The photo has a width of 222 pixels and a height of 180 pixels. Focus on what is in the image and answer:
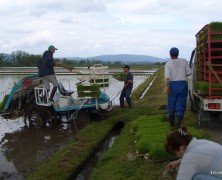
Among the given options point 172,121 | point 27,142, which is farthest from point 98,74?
point 172,121

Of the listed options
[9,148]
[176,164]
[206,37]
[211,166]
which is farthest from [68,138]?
[211,166]

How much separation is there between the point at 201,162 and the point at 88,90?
7649 mm

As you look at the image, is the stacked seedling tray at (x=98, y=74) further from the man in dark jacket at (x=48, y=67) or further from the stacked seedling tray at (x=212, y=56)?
the stacked seedling tray at (x=212, y=56)

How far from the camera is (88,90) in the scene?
416 inches

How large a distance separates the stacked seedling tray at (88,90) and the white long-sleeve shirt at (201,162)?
24.7ft

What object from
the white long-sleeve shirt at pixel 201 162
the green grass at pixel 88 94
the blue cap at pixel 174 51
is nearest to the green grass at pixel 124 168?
the blue cap at pixel 174 51

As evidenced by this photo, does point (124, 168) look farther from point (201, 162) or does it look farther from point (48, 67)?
point (48, 67)

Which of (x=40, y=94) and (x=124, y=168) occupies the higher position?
(x=40, y=94)

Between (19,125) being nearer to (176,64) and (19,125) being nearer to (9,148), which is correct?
(9,148)

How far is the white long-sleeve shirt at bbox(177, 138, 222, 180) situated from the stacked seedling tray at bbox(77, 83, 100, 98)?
753cm

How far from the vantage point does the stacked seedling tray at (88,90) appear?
10.5 meters

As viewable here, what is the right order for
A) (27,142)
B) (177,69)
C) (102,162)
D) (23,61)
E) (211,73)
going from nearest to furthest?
1. (102,162)
2. (177,69)
3. (211,73)
4. (27,142)
5. (23,61)

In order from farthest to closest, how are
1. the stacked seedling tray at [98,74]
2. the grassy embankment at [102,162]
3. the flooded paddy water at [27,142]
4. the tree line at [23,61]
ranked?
1. the tree line at [23,61]
2. the stacked seedling tray at [98,74]
3. the flooded paddy water at [27,142]
4. the grassy embankment at [102,162]

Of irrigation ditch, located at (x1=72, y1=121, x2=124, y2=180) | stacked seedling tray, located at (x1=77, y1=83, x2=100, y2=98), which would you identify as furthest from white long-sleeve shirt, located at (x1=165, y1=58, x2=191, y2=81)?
stacked seedling tray, located at (x1=77, y1=83, x2=100, y2=98)
